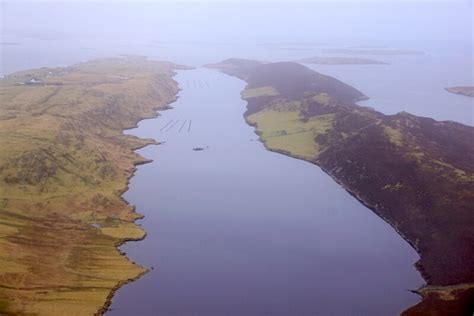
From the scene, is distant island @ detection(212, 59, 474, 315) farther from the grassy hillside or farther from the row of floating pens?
the grassy hillside

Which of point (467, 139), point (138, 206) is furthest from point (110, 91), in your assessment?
point (467, 139)

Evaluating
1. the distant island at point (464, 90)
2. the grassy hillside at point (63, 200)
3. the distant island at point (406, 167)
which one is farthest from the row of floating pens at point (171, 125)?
the distant island at point (464, 90)

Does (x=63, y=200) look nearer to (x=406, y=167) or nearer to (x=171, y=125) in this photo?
(x=406, y=167)

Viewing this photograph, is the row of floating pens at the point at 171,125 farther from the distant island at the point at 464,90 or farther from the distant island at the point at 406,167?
the distant island at the point at 464,90

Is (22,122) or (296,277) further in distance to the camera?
(22,122)

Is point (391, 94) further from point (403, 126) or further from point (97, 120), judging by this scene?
point (97, 120)

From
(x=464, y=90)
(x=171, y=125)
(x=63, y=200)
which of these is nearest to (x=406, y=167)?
(x=63, y=200)
